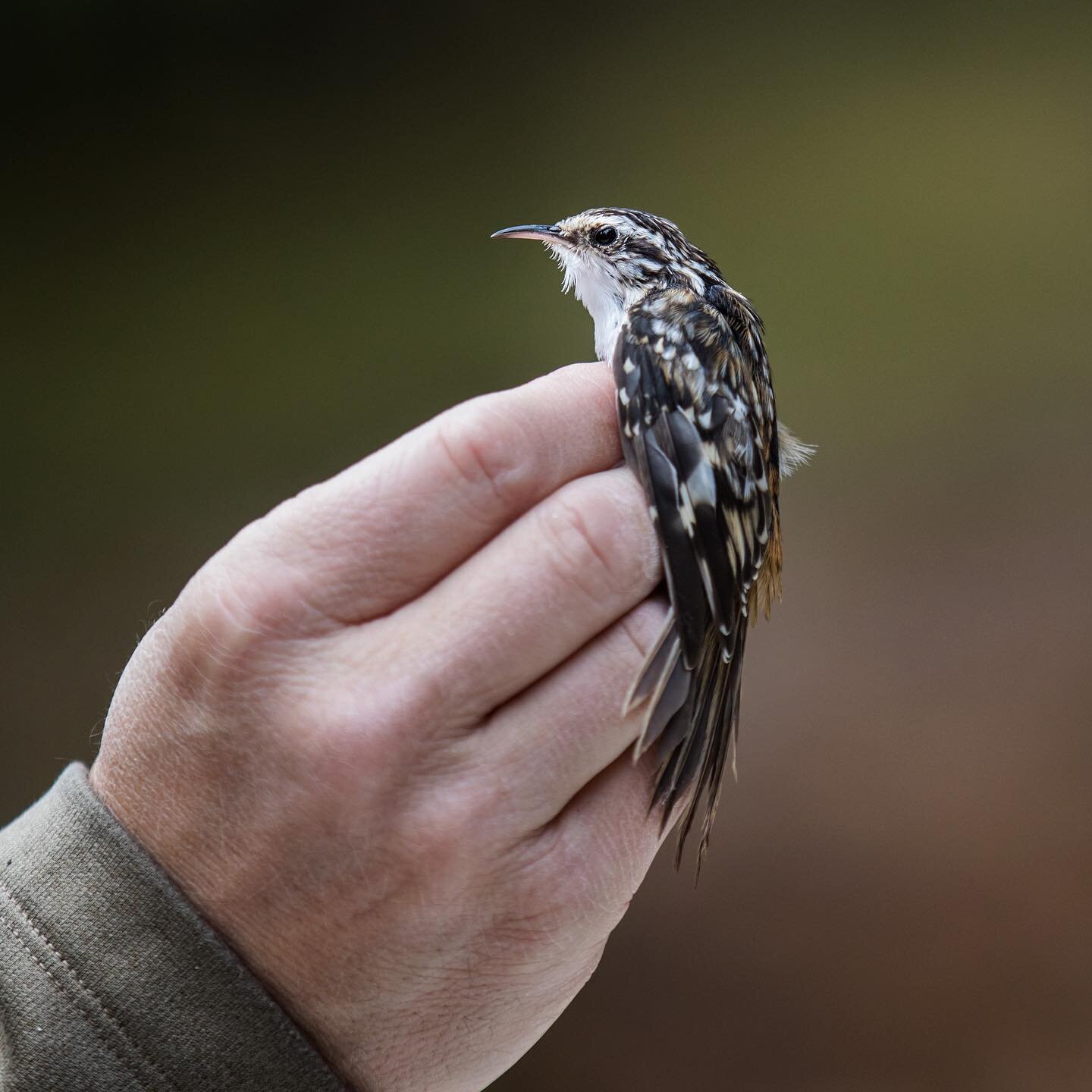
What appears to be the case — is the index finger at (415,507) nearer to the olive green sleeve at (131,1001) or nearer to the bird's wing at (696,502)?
the bird's wing at (696,502)

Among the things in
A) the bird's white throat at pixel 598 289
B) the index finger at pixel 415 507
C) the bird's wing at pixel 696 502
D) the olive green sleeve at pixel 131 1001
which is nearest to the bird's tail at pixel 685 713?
the bird's wing at pixel 696 502

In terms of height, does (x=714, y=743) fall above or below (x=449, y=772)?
below

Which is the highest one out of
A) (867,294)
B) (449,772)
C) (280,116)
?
(280,116)

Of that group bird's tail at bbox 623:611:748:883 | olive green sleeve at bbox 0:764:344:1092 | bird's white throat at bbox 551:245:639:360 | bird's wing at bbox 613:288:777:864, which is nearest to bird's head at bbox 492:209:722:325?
bird's white throat at bbox 551:245:639:360

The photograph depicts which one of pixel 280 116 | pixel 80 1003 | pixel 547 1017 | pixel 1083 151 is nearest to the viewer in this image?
pixel 80 1003

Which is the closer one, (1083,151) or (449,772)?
(449,772)

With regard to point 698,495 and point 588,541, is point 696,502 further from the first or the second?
point 588,541

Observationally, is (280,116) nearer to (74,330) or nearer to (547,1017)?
(74,330)

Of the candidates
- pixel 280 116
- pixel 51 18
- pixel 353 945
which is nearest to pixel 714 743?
pixel 353 945
